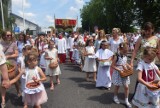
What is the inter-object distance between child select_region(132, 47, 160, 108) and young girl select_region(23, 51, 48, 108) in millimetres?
1872

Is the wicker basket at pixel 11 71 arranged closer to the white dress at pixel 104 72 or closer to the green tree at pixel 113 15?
the white dress at pixel 104 72

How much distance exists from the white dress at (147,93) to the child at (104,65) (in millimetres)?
3710

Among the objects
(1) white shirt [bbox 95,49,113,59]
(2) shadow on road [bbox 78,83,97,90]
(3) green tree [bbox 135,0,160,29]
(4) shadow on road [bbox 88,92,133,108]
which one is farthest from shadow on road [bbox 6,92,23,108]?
(3) green tree [bbox 135,0,160,29]

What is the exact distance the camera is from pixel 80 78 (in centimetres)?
1165

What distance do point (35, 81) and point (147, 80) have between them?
2196 millimetres

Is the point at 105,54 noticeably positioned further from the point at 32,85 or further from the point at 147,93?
the point at 147,93

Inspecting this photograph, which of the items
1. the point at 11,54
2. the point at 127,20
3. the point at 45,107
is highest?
the point at 127,20

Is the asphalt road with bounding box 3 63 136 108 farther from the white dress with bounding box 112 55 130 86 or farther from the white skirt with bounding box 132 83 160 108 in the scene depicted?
the white skirt with bounding box 132 83 160 108

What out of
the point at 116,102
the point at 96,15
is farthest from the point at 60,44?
the point at 96,15

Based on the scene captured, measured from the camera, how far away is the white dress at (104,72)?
9375 mm

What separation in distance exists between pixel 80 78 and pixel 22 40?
2.98 meters

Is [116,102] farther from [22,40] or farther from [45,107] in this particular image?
[22,40]

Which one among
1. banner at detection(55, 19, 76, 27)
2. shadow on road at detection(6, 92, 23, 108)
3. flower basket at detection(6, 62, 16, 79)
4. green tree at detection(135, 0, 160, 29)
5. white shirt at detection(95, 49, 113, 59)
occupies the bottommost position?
shadow on road at detection(6, 92, 23, 108)

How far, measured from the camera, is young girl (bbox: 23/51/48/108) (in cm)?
614
